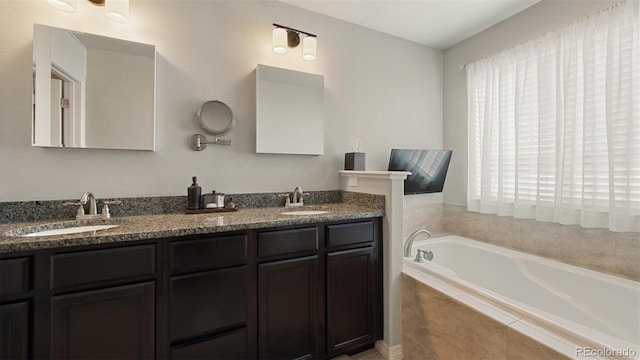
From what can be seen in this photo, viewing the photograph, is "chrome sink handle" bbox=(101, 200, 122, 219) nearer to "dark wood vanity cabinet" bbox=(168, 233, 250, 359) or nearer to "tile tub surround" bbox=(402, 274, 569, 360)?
"dark wood vanity cabinet" bbox=(168, 233, 250, 359)

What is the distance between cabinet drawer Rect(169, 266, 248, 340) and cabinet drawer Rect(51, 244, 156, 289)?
0.56 feet

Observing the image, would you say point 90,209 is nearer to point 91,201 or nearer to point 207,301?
point 91,201

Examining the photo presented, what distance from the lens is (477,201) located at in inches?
103

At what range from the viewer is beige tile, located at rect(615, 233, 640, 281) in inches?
66.2

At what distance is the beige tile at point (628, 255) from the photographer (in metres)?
1.68

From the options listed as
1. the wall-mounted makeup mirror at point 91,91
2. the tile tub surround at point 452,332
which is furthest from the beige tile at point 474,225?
the wall-mounted makeup mirror at point 91,91

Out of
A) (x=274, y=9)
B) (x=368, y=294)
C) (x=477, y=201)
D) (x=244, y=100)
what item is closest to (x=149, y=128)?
(x=244, y=100)

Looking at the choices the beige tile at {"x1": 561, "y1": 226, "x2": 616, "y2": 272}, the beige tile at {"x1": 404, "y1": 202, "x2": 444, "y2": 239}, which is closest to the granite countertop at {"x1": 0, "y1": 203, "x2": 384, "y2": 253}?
the beige tile at {"x1": 404, "y1": 202, "x2": 444, "y2": 239}

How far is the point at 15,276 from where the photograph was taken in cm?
106

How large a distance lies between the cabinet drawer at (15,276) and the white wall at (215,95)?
26.9 inches

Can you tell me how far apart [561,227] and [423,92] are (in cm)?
176

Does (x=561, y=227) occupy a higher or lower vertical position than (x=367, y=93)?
lower

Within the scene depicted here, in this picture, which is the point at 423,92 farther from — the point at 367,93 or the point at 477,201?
the point at 477,201

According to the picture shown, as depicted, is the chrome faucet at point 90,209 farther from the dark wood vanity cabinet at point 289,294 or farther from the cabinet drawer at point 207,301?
the dark wood vanity cabinet at point 289,294
